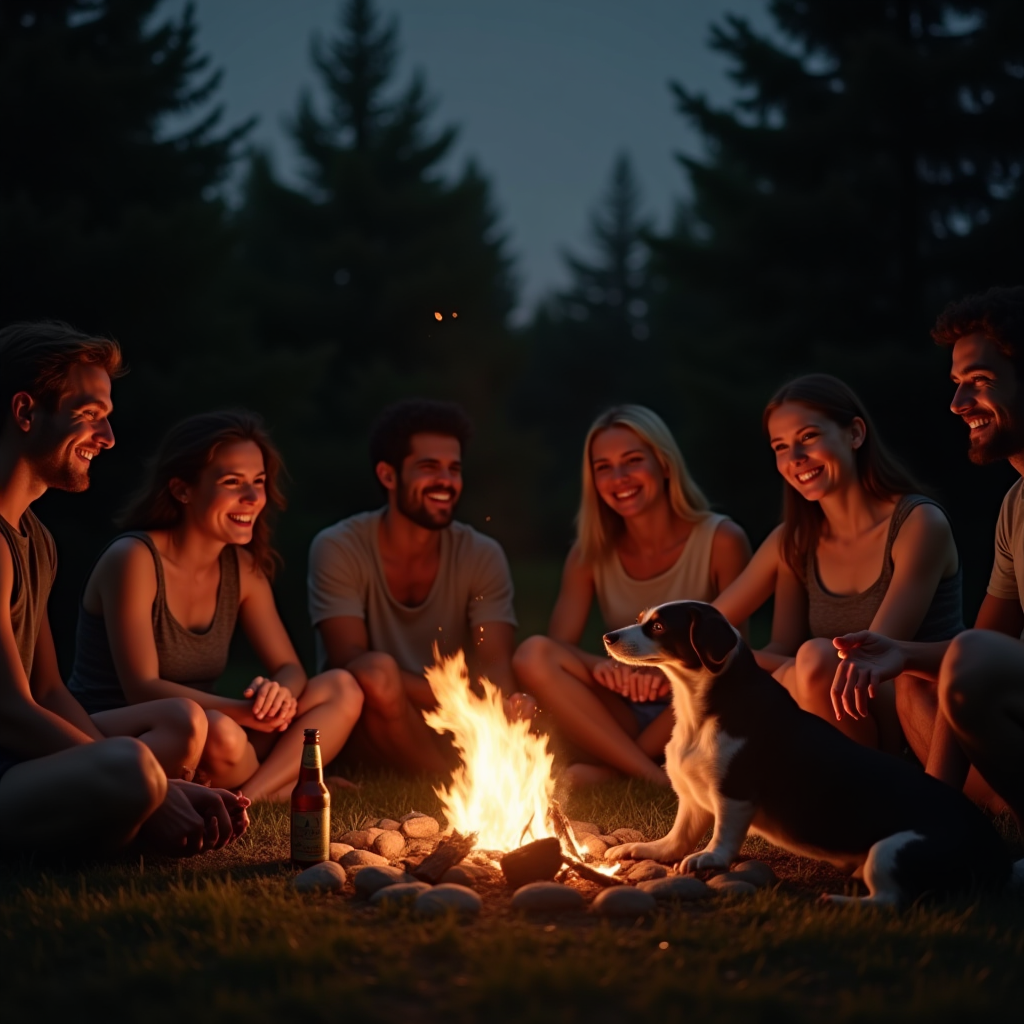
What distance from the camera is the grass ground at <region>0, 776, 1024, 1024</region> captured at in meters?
2.90

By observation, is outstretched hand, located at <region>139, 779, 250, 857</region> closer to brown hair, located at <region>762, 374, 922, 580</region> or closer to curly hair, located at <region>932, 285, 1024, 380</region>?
brown hair, located at <region>762, 374, 922, 580</region>

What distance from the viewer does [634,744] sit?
605 centimetres

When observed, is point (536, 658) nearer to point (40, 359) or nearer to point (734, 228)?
point (40, 359)

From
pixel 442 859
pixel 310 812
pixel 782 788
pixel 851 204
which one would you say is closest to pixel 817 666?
pixel 782 788

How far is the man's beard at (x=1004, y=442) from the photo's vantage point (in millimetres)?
4473

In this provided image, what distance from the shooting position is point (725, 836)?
407cm

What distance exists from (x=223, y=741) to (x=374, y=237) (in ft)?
82.9

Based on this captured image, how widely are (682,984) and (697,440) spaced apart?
14.7m

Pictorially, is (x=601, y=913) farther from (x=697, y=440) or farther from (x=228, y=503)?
(x=697, y=440)

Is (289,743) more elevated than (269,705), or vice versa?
(269,705)

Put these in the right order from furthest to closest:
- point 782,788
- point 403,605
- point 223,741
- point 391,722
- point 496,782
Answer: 1. point 403,605
2. point 391,722
3. point 223,741
4. point 496,782
5. point 782,788


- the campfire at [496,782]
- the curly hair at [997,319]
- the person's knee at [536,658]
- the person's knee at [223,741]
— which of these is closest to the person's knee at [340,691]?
the person's knee at [223,741]

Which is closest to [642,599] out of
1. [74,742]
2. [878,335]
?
[74,742]

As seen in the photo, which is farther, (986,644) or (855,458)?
(855,458)
